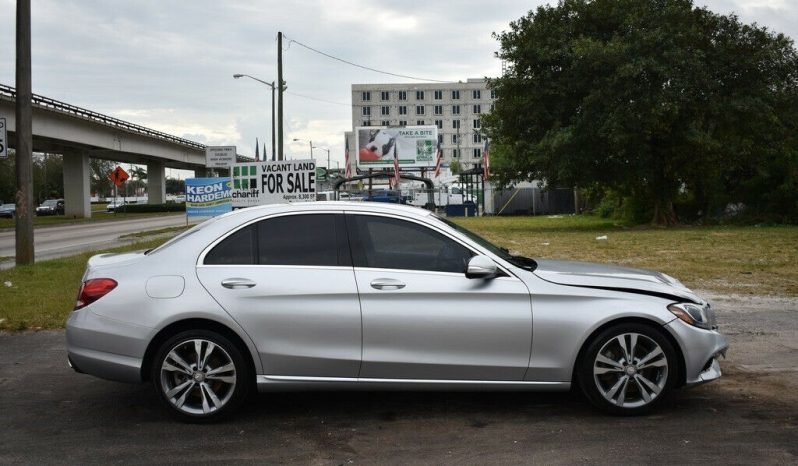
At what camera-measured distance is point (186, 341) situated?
546 centimetres

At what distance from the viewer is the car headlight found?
554 centimetres

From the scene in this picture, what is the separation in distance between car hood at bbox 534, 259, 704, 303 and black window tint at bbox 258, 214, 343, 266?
1474 mm

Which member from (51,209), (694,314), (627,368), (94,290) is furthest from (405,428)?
(51,209)

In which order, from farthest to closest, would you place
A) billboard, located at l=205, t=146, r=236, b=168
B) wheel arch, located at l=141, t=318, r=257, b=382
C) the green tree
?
billboard, located at l=205, t=146, r=236, b=168 → the green tree → wheel arch, located at l=141, t=318, r=257, b=382

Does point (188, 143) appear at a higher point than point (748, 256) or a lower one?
higher

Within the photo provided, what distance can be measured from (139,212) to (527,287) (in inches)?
2881

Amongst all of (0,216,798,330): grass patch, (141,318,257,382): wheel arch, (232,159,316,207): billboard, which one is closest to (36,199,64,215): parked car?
(0,216,798,330): grass patch

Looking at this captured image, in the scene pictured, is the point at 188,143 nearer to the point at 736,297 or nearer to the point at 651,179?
the point at 651,179

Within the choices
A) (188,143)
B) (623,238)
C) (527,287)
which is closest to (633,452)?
(527,287)

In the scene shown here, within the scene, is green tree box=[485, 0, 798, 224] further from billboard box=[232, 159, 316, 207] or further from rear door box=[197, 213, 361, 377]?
rear door box=[197, 213, 361, 377]

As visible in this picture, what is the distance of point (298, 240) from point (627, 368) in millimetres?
2430

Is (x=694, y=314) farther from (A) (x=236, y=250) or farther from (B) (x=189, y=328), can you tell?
(B) (x=189, y=328)

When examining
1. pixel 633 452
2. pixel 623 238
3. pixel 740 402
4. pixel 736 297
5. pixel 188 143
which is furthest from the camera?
pixel 188 143

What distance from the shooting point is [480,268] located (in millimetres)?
5402
